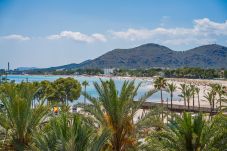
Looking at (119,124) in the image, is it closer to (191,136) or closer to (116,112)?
(116,112)

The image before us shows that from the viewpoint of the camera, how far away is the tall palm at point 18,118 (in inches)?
597

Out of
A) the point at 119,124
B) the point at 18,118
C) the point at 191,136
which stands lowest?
the point at 191,136

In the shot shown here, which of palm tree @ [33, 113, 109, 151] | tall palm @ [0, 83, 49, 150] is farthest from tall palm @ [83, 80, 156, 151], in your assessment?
palm tree @ [33, 113, 109, 151]

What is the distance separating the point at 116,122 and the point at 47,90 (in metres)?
42.7

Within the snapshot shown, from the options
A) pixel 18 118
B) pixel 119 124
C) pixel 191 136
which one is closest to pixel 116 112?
pixel 119 124

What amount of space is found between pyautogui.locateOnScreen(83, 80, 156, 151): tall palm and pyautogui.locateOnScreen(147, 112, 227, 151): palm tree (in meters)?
1.18

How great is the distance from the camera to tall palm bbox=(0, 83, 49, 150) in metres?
15.2

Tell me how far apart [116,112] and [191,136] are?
2.97 m

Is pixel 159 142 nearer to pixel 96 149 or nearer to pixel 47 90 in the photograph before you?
pixel 96 149

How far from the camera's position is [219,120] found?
14711 millimetres

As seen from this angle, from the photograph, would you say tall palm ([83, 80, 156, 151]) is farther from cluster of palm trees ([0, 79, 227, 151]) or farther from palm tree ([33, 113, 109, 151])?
palm tree ([33, 113, 109, 151])

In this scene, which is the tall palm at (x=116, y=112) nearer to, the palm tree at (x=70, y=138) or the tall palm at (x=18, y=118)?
the tall palm at (x=18, y=118)

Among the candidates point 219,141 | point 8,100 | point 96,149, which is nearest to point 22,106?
point 8,100

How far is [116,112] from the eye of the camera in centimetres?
1455
